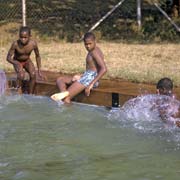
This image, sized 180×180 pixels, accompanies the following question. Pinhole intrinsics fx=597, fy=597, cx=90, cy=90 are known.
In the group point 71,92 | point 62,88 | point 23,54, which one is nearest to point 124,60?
point 23,54

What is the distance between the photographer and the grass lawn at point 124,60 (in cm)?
1026

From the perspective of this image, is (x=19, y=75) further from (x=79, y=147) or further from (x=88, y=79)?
(x=79, y=147)

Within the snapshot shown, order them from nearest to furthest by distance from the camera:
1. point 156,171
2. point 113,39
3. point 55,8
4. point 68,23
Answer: point 156,171
point 113,39
point 68,23
point 55,8

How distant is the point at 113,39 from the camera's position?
52.2 ft

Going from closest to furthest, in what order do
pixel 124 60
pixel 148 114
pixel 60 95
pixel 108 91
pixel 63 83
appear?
pixel 148 114 < pixel 108 91 < pixel 60 95 < pixel 63 83 < pixel 124 60

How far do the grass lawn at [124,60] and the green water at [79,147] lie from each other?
1756mm

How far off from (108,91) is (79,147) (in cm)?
213

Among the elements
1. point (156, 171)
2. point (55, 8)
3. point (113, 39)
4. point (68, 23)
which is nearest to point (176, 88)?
point (156, 171)

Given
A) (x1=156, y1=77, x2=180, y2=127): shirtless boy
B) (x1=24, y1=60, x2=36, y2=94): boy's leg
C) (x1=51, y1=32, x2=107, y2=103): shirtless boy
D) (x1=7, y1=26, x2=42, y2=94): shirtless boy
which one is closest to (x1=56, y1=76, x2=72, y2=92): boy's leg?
(x1=51, y1=32, x2=107, y2=103): shirtless boy

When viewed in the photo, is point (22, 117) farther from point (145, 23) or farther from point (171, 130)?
point (145, 23)

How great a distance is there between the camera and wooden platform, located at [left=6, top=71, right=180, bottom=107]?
8695mm

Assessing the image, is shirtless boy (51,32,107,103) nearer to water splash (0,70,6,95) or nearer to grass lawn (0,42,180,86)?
grass lawn (0,42,180,86)

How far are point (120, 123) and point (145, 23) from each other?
30.2ft

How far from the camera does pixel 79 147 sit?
269 inches
